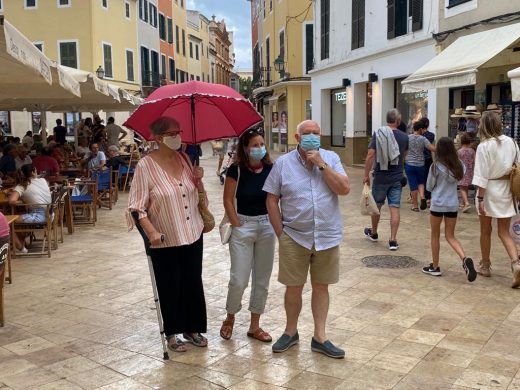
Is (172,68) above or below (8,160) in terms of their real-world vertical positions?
above

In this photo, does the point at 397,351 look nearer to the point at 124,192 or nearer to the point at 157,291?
the point at 157,291

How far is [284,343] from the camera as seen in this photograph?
4.32 m

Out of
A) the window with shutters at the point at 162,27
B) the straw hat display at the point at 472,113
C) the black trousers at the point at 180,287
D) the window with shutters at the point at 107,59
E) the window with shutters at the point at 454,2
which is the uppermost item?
the window with shutters at the point at 162,27

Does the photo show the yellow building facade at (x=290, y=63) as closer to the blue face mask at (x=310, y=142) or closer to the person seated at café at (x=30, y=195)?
the person seated at café at (x=30, y=195)

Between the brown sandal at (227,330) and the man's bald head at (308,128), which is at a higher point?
the man's bald head at (308,128)

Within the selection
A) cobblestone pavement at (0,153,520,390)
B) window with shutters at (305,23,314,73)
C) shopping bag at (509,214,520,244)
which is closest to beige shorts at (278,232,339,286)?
cobblestone pavement at (0,153,520,390)

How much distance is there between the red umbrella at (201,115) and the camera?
182 inches

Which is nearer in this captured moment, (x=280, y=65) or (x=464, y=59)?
(x=464, y=59)

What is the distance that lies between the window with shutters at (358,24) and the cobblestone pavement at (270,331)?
40.9 ft

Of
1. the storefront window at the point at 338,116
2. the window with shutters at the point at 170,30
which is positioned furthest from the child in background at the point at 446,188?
the window with shutters at the point at 170,30

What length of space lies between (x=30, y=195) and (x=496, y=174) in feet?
18.5

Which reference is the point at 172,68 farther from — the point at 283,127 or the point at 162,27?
the point at 283,127

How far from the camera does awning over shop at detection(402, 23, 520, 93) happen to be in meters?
9.98

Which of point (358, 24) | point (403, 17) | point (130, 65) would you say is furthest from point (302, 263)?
point (130, 65)
